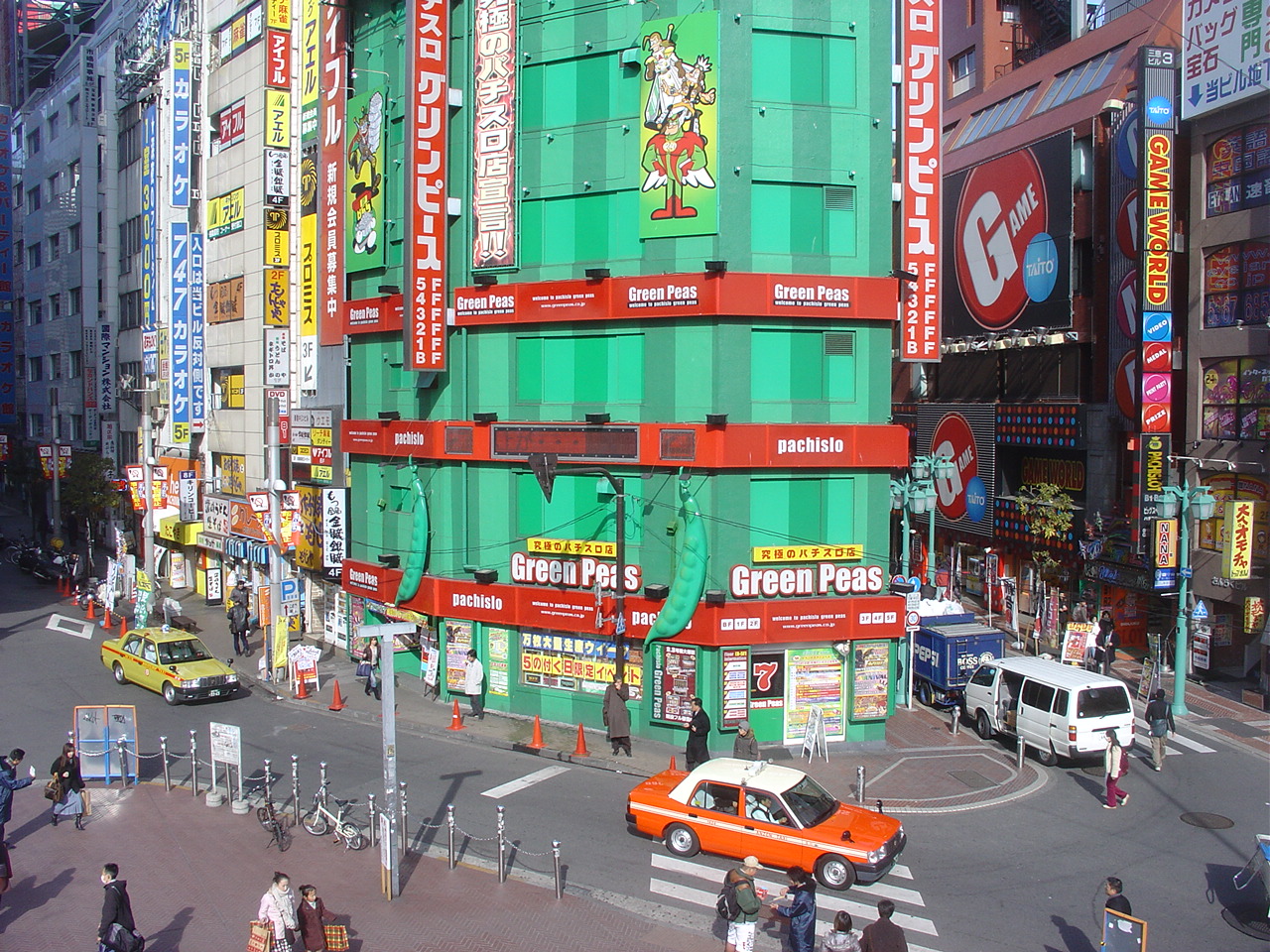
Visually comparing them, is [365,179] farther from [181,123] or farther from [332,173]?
[181,123]

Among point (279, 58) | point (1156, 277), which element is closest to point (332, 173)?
point (279, 58)

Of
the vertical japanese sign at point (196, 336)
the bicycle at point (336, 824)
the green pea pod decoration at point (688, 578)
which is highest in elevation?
the vertical japanese sign at point (196, 336)

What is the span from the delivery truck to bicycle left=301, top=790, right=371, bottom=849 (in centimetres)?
1488

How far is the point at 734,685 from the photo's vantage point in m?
22.1

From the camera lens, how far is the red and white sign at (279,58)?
111 feet

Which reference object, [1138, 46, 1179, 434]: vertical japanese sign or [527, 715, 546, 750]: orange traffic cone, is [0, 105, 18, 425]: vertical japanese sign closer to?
[527, 715, 546, 750]: orange traffic cone

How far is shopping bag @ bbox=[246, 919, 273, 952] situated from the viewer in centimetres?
1214

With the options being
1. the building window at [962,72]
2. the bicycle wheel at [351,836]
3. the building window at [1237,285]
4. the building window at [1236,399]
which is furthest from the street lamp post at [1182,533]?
the building window at [962,72]

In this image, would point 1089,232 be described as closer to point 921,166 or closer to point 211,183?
point 921,166

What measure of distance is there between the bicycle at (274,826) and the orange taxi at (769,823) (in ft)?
18.3

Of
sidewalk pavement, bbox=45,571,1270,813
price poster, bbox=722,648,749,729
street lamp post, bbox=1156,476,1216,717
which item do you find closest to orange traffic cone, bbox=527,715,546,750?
sidewalk pavement, bbox=45,571,1270,813

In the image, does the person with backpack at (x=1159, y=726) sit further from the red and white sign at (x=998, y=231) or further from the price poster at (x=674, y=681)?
the red and white sign at (x=998, y=231)

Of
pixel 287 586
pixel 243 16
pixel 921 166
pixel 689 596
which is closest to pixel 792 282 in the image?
pixel 921 166

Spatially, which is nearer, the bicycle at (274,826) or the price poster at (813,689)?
the bicycle at (274,826)
